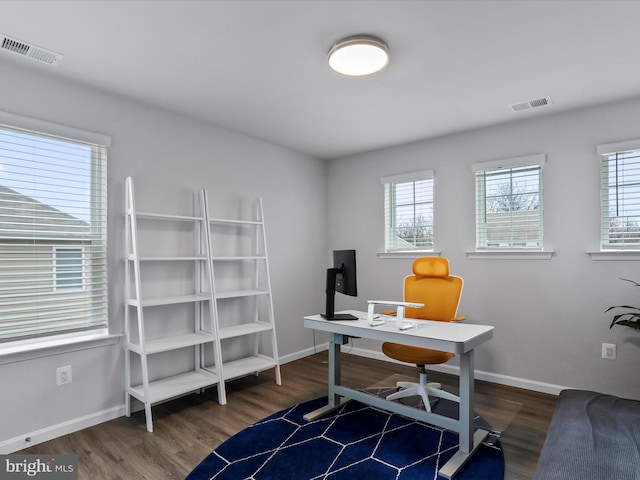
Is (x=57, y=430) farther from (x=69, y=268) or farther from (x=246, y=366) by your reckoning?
(x=246, y=366)

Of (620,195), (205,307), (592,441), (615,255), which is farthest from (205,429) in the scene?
(620,195)

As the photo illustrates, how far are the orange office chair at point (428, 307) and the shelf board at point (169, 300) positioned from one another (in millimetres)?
1578

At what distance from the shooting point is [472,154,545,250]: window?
3434mm

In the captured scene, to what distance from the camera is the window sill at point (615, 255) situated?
2.94 metres

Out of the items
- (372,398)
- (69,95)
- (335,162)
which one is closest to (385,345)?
(372,398)

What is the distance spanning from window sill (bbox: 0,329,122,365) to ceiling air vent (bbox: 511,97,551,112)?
12.0 ft

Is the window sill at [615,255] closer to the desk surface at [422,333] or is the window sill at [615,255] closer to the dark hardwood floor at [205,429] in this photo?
the dark hardwood floor at [205,429]

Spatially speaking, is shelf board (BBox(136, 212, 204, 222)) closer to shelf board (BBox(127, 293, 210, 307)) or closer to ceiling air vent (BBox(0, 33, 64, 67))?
shelf board (BBox(127, 293, 210, 307))

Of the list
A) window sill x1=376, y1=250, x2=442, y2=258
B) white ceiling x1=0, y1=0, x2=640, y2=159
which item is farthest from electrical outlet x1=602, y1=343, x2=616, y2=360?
white ceiling x1=0, y1=0, x2=640, y2=159

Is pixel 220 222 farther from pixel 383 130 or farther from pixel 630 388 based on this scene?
pixel 630 388

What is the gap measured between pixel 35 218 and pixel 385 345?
8.80 ft

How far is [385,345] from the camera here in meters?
3.04

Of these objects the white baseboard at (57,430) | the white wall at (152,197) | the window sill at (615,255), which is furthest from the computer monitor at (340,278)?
the window sill at (615,255)

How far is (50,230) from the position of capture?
2.59 m
